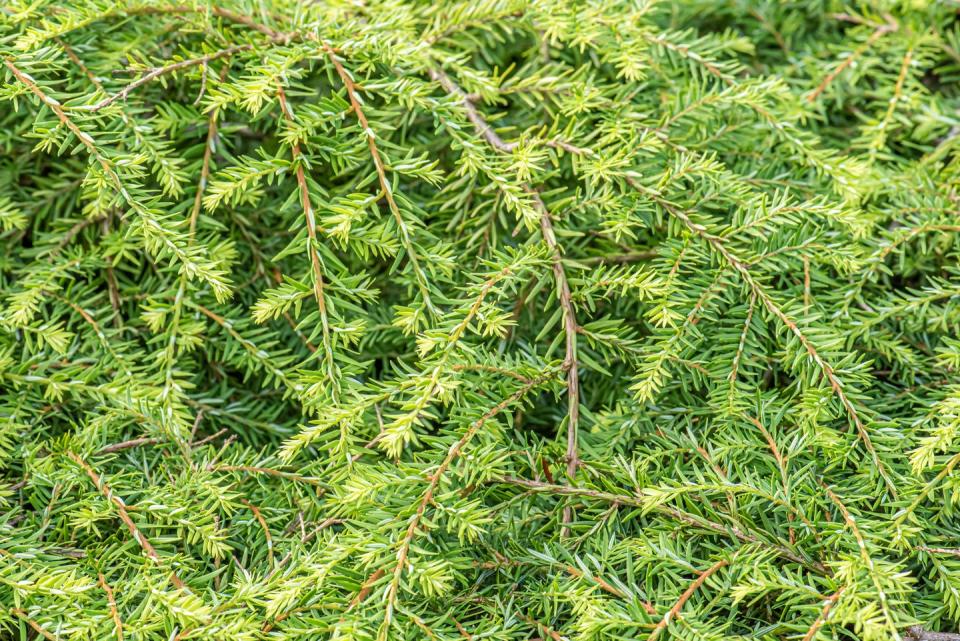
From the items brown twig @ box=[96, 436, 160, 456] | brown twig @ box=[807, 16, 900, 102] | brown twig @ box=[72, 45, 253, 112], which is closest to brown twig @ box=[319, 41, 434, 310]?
brown twig @ box=[72, 45, 253, 112]

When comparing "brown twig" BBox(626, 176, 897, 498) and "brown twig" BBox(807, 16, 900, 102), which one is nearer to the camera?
"brown twig" BBox(626, 176, 897, 498)

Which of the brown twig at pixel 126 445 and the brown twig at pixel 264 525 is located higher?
the brown twig at pixel 126 445

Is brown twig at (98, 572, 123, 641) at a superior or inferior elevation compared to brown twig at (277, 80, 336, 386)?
inferior

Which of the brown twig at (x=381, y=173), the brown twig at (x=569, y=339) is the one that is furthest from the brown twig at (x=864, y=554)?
the brown twig at (x=381, y=173)

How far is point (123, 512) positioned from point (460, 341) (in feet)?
1.26

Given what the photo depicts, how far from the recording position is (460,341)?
85 centimetres

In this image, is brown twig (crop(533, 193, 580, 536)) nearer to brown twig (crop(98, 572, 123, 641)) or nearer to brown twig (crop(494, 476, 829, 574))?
brown twig (crop(494, 476, 829, 574))

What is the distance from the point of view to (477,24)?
1051 millimetres

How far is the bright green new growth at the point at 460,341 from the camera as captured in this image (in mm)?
792

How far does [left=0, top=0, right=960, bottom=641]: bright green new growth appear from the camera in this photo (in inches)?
31.2

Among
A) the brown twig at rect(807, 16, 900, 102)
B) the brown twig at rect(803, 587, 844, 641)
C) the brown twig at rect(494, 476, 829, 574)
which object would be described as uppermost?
the brown twig at rect(807, 16, 900, 102)

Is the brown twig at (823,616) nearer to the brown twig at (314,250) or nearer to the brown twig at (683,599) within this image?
the brown twig at (683,599)

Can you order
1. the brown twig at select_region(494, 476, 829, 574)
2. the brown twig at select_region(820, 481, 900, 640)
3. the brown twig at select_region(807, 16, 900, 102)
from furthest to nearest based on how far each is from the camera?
the brown twig at select_region(807, 16, 900, 102)
the brown twig at select_region(494, 476, 829, 574)
the brown twig at select_region(820, 481, 900, 640)

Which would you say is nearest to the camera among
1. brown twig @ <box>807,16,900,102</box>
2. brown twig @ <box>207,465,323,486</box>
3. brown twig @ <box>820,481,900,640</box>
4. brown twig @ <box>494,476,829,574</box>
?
brown twig @ <box>820,481,900,640</box>
